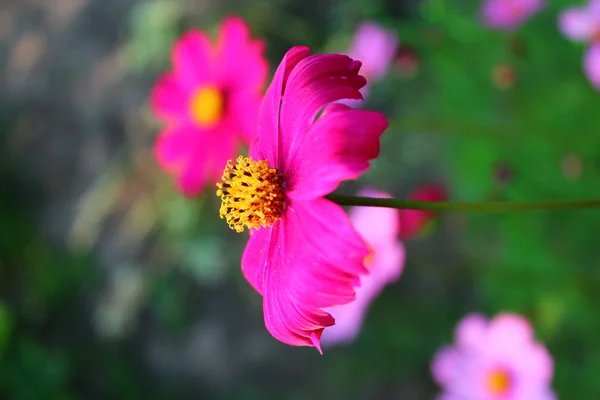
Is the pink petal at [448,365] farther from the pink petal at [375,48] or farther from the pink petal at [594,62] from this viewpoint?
the pink petal at [375,48]

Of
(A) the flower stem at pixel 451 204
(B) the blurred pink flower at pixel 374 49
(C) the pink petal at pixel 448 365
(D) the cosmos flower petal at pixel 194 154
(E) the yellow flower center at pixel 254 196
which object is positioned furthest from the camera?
(B) the blurred pink flower at pixel 374 49

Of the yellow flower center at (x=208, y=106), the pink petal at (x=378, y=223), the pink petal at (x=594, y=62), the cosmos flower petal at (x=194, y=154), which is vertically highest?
the pink petal at (x=594, y=62)

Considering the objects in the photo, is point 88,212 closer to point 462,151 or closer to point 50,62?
point 50,62

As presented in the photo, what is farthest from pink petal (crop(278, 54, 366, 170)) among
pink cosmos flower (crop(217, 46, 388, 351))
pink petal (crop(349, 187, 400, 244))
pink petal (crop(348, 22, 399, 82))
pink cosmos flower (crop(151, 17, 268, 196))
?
pink petal (crop(348, 22, 399, 82))

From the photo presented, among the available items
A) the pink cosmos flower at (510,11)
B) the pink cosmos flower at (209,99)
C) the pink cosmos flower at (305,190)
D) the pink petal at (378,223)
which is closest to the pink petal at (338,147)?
the pink cosmos flower at (305,190)

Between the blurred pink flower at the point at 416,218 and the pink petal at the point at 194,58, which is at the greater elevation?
the pink petal at the point at 194,58

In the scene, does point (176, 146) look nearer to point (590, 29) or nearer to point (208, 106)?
point (208, 106)
